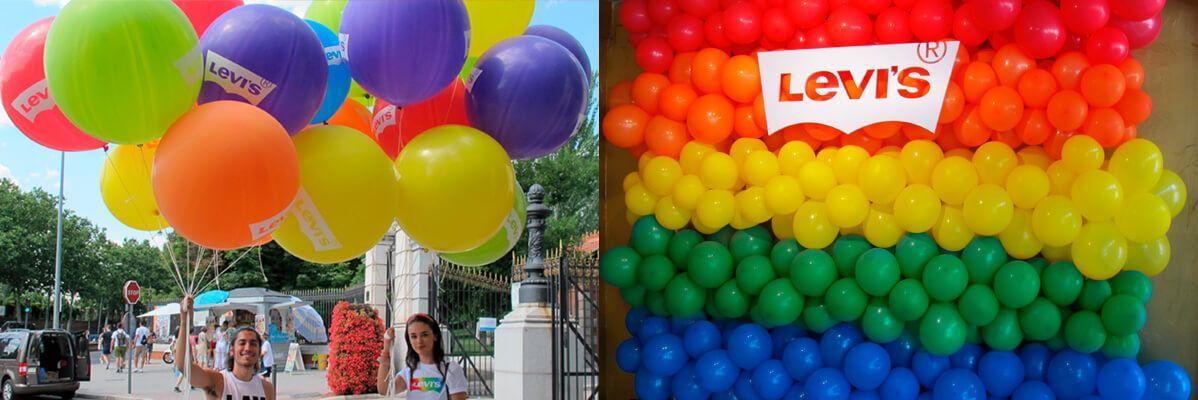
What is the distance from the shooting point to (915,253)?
3.71 metres

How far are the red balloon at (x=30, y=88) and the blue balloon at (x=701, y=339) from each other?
2.41 metres

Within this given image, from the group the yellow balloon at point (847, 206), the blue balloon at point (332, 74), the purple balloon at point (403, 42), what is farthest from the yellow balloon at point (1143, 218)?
the blue balloon at point (332, 74)

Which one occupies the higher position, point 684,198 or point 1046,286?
point 684,198

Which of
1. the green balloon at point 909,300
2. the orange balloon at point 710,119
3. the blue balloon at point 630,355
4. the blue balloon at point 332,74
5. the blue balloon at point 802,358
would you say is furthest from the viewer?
the blue balloon at point 630,355

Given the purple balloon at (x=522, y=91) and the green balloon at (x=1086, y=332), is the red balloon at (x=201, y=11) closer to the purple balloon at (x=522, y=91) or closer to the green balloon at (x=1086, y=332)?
the purple balloon at (x=522, y=91)

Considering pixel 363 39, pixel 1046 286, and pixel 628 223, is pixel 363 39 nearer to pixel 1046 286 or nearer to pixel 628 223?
pixel 628 223

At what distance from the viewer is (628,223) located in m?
4.42

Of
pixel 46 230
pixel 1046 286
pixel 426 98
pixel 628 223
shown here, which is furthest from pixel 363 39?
pixel 46 230

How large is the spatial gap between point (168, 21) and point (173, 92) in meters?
0.16

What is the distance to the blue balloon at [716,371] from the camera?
393 cm

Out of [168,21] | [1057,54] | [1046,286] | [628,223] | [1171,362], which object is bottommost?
[1171,362]

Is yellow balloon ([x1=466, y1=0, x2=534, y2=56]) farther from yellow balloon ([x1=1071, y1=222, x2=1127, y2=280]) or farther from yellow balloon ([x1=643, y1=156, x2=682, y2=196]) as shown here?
yellow balloon ([x1=1071, y1=222, x2=1127, y2=280])

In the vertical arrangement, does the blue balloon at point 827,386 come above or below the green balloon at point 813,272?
below

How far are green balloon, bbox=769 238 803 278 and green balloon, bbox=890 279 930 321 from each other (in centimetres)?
42
